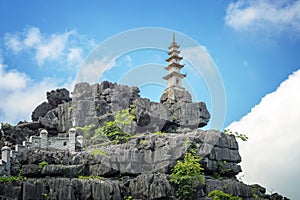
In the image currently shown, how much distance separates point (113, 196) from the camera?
31156 millimetres

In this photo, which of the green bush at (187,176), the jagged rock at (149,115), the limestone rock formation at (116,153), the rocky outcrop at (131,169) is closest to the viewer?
the rocky outcrop at (131,169)

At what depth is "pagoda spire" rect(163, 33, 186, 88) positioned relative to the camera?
6129cm

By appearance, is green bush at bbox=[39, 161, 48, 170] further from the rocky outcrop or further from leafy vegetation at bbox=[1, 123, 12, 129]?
leafy vegetation at bbox=[1, 123, 12, 129]

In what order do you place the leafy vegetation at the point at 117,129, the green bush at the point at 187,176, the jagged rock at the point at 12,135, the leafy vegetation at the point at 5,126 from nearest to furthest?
the green bush at the point at 187,176 < the jagged rock at the point at 12,135 < the leafy vegetation at the point at 117,129 < the leafy vegetation at the point at 5,126

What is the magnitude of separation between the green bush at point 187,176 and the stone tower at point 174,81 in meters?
18.5

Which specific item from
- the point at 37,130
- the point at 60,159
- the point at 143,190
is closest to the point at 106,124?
the point at 37,130

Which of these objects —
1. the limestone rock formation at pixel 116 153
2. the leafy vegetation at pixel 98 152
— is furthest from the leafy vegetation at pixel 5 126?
the leafy vegetation at pixel 98 152

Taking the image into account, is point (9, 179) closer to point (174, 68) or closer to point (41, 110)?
point (41, 110)

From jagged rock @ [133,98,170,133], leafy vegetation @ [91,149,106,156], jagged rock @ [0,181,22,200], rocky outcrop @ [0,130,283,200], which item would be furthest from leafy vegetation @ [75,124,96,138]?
jagged rock @ [0,181,22,200]

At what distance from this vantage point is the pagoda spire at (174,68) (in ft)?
201

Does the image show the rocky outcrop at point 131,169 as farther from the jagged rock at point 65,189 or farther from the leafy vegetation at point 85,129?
the leafy vegetation at point 85,129

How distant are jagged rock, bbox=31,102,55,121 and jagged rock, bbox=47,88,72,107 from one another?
1.75ft

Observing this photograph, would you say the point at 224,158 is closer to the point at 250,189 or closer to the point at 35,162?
the point at 250,189

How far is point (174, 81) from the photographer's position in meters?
60.9
